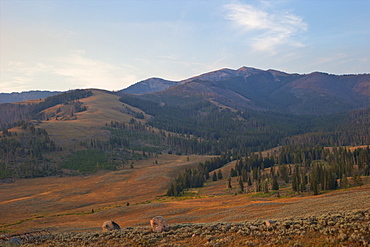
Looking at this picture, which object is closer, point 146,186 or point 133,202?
point 133,202

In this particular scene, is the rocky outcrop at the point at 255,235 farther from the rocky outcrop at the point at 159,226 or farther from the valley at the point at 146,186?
the valley at the point at 146,186

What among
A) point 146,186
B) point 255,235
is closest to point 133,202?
point 146,186

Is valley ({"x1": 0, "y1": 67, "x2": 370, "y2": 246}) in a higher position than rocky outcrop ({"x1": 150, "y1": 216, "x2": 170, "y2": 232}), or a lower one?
lower

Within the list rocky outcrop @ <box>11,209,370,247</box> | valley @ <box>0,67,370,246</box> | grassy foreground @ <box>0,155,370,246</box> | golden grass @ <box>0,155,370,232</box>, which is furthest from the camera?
valley @ <box>0,67,370,246</box>

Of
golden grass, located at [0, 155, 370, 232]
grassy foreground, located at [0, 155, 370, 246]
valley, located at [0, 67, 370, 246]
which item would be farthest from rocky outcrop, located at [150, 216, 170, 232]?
golden grass, located at [0, 155, 370, 232]

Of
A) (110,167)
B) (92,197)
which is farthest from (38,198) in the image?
(110,167)

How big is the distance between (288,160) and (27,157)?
464 ft

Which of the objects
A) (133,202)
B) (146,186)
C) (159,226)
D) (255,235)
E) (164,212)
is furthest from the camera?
(146,186)

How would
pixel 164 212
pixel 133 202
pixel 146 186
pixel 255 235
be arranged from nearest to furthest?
pixel 255 235 → pixel 164 212 → pixel 133 202 → pixel 146 186

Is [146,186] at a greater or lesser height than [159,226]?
lesser

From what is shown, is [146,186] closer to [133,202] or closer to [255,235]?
[133,202]

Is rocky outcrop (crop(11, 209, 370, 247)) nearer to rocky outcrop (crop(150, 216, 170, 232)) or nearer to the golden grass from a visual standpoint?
Result: rocky outcrop (crop(150, 216, 170, 232))

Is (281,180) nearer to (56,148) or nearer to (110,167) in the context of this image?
(110,167)

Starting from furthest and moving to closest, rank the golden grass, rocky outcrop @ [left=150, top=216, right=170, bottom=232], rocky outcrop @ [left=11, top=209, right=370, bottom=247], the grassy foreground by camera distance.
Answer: the golden grass, rocky outcrop @ [left=150, top=216, right=170, bottom=232], the grassy foreground, rocky outcrop @ [left=11, top=209, right=370, bottom=247]
